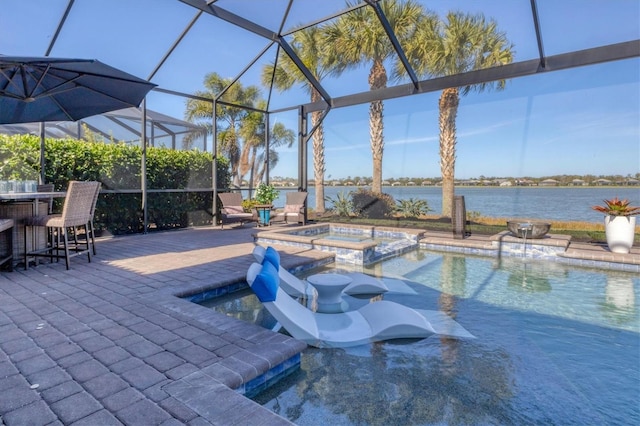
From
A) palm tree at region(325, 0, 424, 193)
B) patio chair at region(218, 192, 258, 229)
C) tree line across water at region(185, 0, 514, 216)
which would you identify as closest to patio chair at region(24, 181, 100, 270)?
patio chair at region(218, 192, 258, 229)

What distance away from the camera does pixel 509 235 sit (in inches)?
273

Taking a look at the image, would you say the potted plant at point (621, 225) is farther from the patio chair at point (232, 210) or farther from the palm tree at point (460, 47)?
the patio chair at point (232, 210)

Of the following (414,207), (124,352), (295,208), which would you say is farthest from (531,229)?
(124,352)

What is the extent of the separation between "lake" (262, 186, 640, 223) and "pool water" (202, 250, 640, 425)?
277 inches

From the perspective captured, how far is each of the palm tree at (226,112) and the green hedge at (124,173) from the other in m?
1.33

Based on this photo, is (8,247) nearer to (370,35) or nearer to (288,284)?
(288,284)

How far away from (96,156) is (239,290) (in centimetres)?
488

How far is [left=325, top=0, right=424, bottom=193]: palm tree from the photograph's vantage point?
985 centimetres

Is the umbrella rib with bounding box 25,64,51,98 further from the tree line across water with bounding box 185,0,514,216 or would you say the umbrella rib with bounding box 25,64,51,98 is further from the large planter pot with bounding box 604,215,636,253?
the large planter pot with bounding box 604,215,636,253

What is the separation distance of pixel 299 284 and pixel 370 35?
8812 millimetres

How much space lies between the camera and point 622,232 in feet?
18.5

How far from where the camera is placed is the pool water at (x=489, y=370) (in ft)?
6.40

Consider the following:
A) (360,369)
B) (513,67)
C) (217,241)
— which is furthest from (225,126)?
(360,369)

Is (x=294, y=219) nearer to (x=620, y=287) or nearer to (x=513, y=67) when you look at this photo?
(x=513, y=67)
